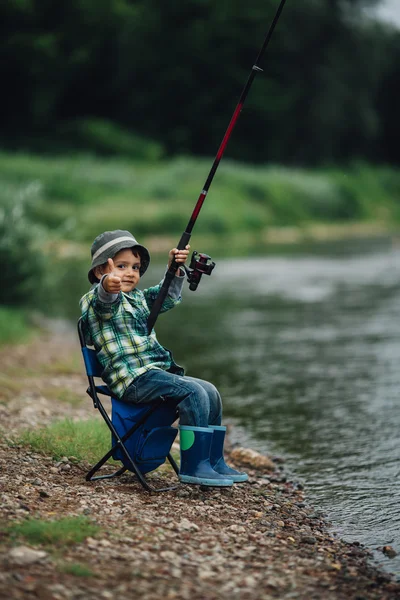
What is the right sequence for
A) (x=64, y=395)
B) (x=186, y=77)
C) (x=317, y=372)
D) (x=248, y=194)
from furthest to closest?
(x=186, y=77) → (x=248, y=194) → (x=317, y=372) → (x=64, y=395)

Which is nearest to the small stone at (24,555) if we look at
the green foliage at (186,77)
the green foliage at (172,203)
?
the green foliage at (172,203)

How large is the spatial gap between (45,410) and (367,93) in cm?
4809

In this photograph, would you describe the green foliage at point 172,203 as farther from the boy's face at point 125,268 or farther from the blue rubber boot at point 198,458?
the blue rubber boot at point 198,458

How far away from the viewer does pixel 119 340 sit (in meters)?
4.87

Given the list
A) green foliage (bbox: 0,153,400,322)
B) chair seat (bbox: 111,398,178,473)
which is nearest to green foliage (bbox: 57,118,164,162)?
green foliage (bbox: 0,153,400,322)

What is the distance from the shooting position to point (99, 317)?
4902mm

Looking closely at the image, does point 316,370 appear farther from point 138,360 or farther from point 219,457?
point 138,360

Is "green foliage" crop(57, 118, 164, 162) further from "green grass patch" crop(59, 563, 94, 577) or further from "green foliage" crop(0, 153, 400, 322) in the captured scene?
"green grass patch" crop(59, 563, 94, 577)

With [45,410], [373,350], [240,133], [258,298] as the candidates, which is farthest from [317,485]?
[240,133]

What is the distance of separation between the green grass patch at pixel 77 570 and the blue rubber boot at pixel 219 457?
56.5 inches

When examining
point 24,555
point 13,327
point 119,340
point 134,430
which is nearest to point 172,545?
point 24,555

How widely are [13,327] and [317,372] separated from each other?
12.1 ft

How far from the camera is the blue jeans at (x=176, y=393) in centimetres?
477

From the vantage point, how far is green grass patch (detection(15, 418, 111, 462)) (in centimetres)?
549
